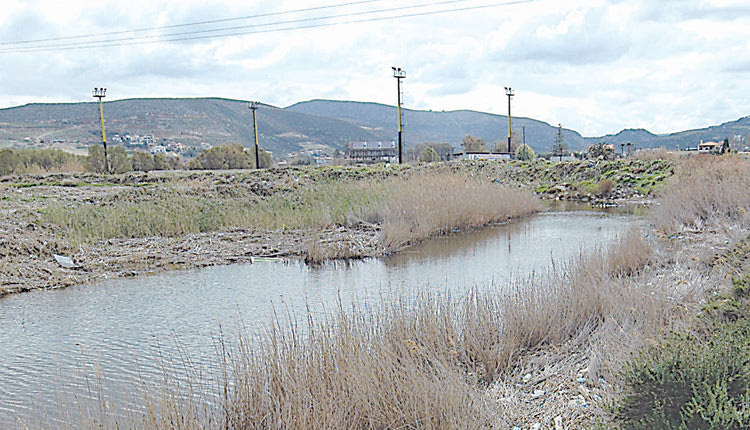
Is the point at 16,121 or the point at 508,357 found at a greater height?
the point at 16,121

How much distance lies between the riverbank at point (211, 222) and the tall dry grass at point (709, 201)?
561 centimetres

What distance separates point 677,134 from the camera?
282 ft

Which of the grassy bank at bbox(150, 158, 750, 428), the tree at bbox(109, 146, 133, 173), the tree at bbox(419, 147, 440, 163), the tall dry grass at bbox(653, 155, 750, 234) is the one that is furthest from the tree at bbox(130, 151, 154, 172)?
the grassy bank at bbox(150, 158, 750, 428)

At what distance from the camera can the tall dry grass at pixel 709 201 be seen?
41.9 feet

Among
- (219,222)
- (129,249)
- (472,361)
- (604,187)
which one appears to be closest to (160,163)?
(219,222)

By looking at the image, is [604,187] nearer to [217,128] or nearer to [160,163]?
[160,163]

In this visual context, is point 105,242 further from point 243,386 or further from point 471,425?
point 471,425

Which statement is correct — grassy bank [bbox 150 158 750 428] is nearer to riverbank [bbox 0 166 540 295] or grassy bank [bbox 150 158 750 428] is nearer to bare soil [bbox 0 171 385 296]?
bare soil [bbox 0 171 385 296]

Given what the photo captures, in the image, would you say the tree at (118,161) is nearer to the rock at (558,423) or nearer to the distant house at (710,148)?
the distant house at (710,148)

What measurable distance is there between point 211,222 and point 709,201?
12344 millimetres

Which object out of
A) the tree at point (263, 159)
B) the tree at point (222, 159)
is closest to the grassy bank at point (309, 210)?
the tree at point (222, 159)

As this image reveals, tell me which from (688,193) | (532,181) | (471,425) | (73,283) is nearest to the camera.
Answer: (471,425)

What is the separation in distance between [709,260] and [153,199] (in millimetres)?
16016

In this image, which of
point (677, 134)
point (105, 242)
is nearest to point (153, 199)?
point (105, 242)
